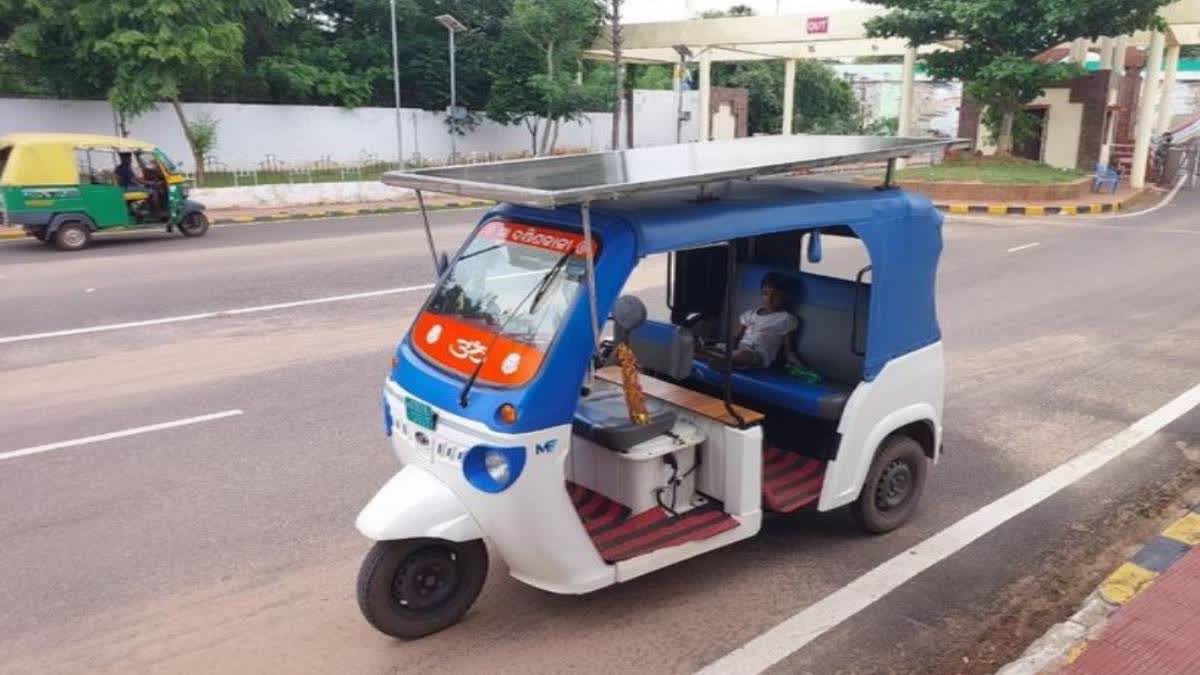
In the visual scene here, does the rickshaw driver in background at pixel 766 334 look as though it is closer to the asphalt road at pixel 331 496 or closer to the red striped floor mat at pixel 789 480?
the red striped floor mat at pixel 789 480

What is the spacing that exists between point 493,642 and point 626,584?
789 mm

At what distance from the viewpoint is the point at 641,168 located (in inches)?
179

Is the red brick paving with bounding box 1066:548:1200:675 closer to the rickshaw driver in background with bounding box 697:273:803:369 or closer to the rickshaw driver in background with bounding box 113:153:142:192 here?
the rickshaw driver in background with bounding box 697:273:803:369

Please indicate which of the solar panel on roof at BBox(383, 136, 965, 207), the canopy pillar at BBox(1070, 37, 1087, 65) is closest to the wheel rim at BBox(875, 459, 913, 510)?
the solar panel on roof at BBox(383, 136, 965, 207)

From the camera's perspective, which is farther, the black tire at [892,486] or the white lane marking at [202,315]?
the white lane marking at [202,315]

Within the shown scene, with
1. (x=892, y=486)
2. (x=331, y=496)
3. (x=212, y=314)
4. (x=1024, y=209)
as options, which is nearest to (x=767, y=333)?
(x=892, y=486)

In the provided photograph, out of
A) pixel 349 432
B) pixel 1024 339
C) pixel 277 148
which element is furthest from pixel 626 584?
pixel 277 148

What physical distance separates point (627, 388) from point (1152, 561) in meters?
2.83

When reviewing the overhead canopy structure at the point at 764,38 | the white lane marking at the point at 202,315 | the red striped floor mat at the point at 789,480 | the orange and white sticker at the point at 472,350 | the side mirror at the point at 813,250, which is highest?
the overhead canopy structure at the point at 764,38

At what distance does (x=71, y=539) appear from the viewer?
5277mm

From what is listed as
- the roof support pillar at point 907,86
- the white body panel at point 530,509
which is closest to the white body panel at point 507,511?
the white body panel at point 530,509

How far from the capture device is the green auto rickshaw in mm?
14625

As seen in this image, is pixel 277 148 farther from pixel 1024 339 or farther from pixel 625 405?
pixel 625 405

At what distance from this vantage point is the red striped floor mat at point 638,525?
435 centimetres
